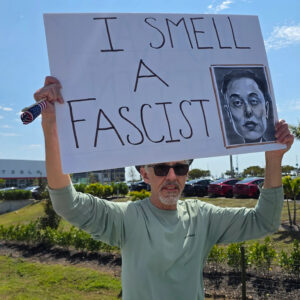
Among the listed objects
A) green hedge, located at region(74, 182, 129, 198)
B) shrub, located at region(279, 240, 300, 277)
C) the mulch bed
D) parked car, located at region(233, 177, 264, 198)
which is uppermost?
green hedge, located at region(74, 182, 129, 198)

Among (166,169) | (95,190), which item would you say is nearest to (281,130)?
(166,169)

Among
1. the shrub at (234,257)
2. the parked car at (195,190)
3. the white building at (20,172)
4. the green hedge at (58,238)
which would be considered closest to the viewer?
the shrub at (234,257)

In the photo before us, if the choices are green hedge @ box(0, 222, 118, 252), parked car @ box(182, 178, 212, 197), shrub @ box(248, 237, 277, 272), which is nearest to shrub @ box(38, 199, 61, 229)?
green hedge @ box(0, 222, 118, 252)

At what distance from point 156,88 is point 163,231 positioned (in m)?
0.90

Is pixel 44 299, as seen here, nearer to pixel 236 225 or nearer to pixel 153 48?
pixel 236 225

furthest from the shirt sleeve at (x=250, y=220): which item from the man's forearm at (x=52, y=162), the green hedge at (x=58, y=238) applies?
the green hedge at (x=58, y=238)

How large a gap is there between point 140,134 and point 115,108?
0.22 m

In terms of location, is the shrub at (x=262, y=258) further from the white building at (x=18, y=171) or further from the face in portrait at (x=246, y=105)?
the white building at (x=18, y=171)

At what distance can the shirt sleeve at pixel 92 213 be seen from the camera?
1.78 m

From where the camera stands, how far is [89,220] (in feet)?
6.07

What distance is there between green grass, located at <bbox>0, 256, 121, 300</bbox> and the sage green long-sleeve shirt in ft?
14.6

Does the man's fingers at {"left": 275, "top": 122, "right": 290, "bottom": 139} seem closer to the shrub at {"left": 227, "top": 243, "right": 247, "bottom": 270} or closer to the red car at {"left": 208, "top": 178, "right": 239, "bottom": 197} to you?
the shrub at {"left": 227, "top": 243, "right": 247, "bottom": 270}

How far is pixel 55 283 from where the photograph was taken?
6.64m

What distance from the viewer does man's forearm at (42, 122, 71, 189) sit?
1.80 m
